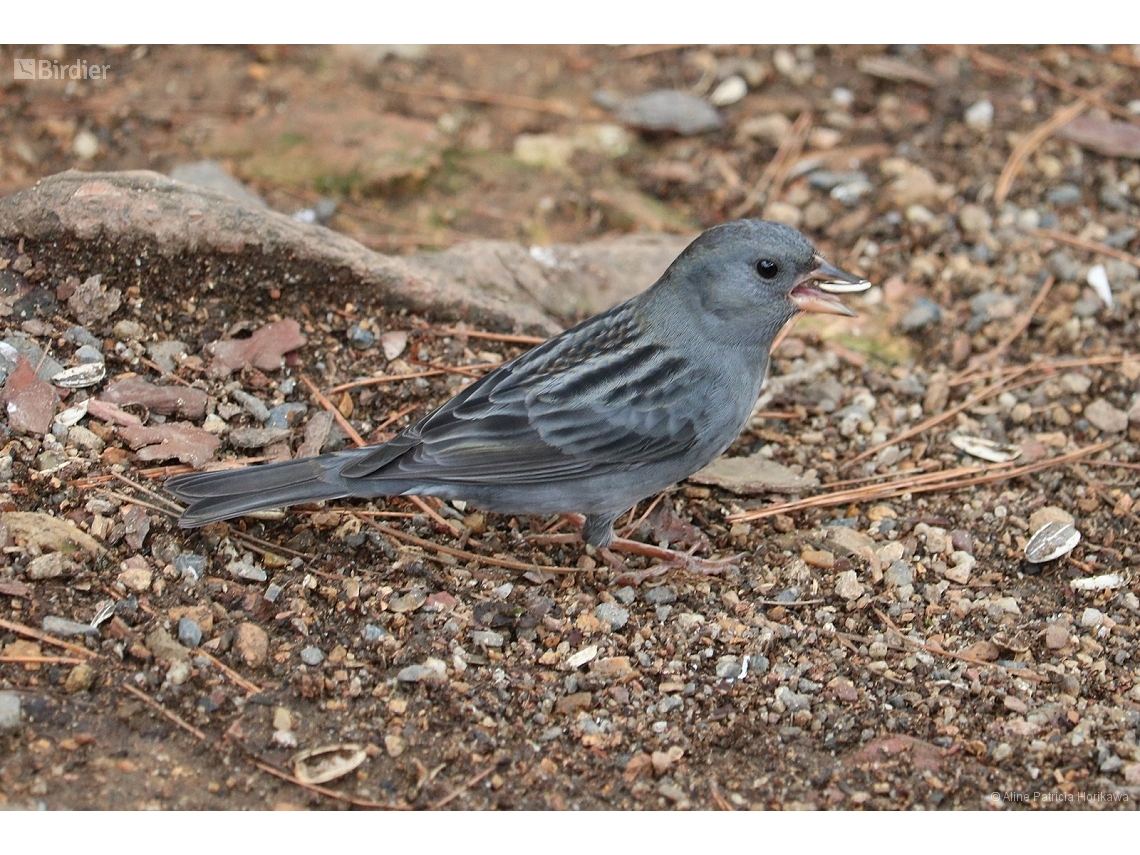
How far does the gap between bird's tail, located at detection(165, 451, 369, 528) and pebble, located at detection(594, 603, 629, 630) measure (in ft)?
3.19

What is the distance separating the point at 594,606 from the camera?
174 inches

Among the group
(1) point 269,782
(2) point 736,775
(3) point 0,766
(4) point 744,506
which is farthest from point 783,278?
(3) point 0,766

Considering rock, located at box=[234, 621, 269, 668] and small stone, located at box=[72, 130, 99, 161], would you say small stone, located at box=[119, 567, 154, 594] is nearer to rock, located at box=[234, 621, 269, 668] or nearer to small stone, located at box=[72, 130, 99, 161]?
rock, located at box=[234, 621, 269, 668]

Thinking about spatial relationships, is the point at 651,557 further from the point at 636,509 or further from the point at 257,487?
the point at 257,487

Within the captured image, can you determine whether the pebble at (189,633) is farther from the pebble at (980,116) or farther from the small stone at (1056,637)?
the pebble at (980,116)

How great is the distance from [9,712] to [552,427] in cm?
196

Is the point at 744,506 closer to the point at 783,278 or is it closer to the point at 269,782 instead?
the point at 783,278

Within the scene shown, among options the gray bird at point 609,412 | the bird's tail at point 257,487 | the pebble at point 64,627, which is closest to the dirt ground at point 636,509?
the pebble at point 64,627

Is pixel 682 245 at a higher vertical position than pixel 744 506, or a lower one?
higher

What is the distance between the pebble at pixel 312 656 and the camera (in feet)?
12.9

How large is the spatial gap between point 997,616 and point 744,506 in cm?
108

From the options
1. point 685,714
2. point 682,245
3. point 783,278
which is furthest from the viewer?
point 682,245

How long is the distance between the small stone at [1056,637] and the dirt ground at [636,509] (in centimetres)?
4

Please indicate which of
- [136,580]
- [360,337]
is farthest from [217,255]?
[136,580]
